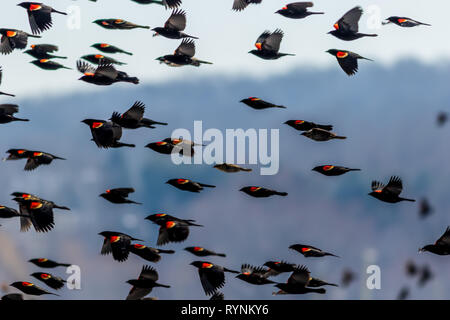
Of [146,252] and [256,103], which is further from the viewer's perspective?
[256,103]

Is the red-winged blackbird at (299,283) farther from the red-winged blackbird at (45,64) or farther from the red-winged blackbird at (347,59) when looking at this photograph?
the red-winged blackbird at (45,64)

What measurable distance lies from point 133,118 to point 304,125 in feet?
13.6

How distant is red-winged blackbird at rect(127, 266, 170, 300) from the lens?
17703 mm

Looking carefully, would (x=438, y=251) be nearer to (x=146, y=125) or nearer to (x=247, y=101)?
(x=247, y=101)

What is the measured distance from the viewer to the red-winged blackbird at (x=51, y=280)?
18094 millimetres

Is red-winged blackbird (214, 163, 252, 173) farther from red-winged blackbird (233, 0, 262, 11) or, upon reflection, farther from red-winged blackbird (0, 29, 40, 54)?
red-winged blackbird (0, 29, 40, 54)

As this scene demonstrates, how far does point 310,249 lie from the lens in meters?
A: 17.5

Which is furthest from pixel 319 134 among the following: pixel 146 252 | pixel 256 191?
pixel 146 252

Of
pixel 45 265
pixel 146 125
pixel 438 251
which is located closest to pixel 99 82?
pixel 146 125

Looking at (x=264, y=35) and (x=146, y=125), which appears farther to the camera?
(x=264, y=35)

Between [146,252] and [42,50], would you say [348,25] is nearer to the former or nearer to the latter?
[146,252]

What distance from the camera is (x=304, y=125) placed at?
17859 millimetres

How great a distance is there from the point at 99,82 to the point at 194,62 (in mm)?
2454

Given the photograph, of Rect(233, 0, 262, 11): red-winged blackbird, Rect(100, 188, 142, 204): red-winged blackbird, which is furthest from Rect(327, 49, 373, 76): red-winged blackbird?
Rect(100, 188, 142, 204): red-winged blackbird
